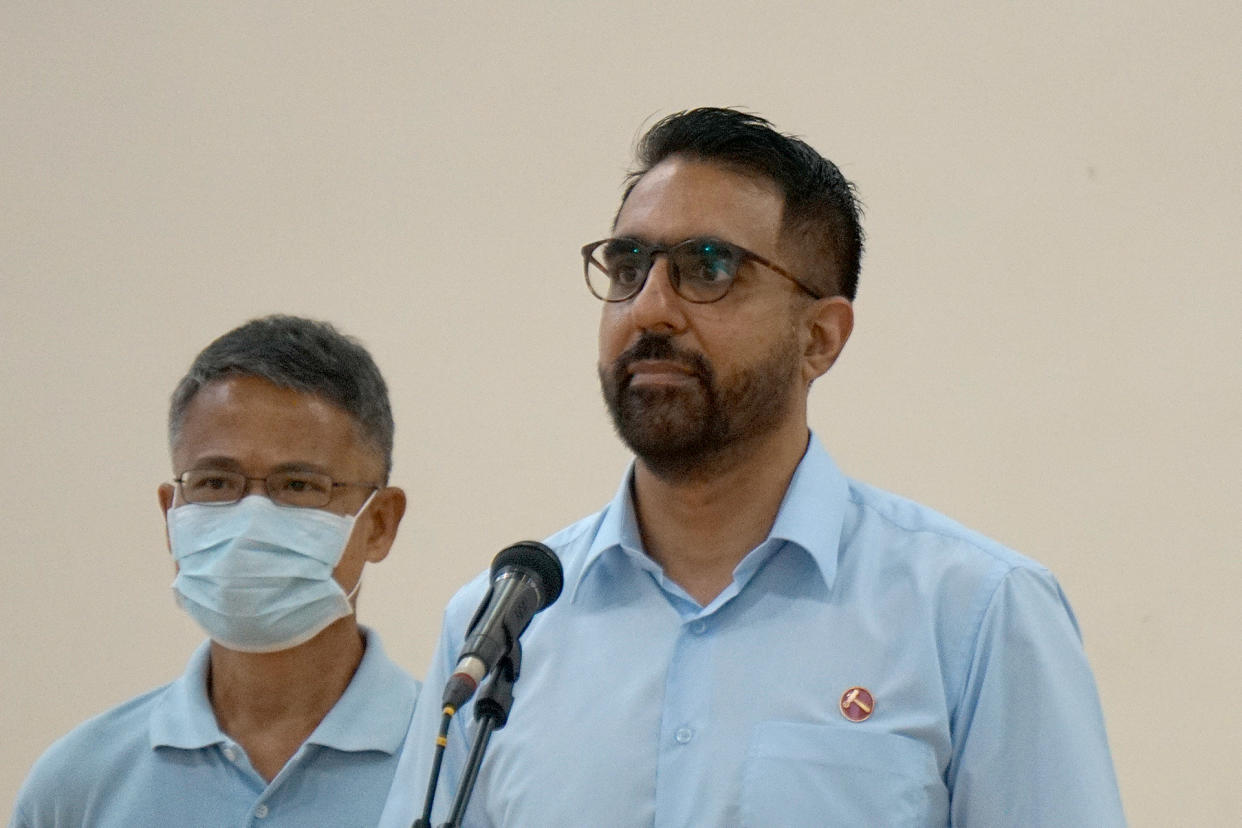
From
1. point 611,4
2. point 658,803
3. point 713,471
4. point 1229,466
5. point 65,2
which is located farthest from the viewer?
point 65,2

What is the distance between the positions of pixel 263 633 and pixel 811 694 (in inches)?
38.0

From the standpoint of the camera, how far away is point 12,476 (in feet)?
12.2

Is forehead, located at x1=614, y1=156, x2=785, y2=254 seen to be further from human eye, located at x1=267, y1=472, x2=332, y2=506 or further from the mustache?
human eye, located at x1=267, y1=472, x2=332, y2=506

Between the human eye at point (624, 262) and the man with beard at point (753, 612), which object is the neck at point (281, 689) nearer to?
the man with beard at point (753, 612)

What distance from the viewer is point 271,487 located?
235 cm

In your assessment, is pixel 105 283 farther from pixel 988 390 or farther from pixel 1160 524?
pixel 1160 524

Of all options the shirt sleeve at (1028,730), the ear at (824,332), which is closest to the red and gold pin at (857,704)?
the shirt sleeve at (1028,730)

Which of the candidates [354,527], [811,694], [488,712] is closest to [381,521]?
[354,527]

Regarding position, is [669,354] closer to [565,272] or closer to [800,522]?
[800,522]

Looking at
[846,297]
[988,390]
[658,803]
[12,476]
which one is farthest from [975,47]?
[12,476]

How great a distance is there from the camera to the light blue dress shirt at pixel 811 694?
1688mm

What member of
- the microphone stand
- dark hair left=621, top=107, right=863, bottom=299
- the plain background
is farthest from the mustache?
the plain background

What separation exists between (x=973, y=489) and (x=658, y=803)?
165cm

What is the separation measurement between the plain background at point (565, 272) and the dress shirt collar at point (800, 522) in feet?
4.29
